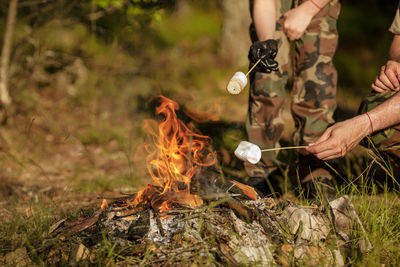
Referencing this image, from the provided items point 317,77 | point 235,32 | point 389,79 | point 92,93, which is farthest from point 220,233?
point 235,32

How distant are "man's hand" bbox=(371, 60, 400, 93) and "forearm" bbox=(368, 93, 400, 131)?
269mm

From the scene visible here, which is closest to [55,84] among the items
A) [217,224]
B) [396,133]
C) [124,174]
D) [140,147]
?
[140,147]

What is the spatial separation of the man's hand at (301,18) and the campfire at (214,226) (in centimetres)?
146

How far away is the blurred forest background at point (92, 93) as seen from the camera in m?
3.91

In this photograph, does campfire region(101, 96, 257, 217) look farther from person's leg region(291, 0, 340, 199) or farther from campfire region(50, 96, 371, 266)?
person's leg region(291, 0, 340, 199)

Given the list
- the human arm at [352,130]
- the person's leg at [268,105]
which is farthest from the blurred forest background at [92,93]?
the human arm at [352,130]

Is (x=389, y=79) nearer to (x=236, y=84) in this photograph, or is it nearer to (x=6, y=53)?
(x=236, y=84)

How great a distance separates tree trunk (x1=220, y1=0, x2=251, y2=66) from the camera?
8.21 m

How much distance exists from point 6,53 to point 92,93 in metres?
1.68

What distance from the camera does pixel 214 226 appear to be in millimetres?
2316

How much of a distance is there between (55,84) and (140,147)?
8.84 feet

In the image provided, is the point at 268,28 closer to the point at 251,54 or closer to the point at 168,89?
the point at 251,54

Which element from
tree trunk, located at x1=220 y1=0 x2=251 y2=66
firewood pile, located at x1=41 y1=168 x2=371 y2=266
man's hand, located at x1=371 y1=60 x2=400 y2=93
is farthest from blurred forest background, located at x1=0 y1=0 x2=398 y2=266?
man's hand, located at x1=371 y1=60 x2=400 y2=93

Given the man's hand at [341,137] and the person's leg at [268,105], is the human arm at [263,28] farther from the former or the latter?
the man's hand at [341,137]
